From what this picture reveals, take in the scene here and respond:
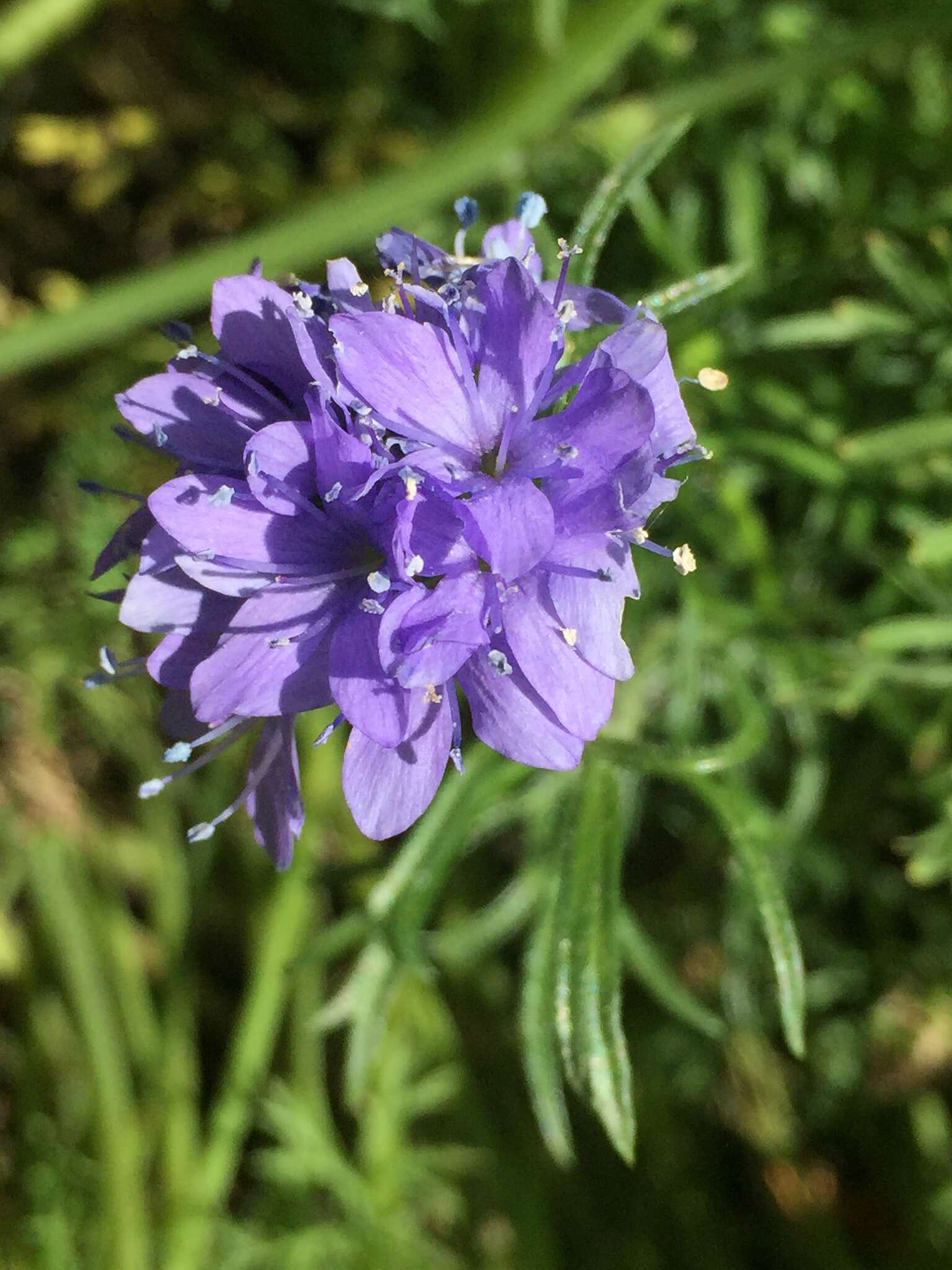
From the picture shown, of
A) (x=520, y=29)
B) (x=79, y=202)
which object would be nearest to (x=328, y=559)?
(x=520, y=29)

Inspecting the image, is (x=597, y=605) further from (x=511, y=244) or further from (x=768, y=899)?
(x=768, y=899)

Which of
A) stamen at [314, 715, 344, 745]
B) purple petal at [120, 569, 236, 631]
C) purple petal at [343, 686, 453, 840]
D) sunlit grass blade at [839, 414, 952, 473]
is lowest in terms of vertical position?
purple petal at [343, 686, 453, 840]

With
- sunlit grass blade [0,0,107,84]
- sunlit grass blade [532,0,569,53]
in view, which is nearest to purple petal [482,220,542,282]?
sunlit grass blade [532,0,569,53]

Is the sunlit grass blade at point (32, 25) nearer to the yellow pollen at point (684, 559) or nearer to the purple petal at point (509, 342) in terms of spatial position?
the purple petal at point (509, 342)

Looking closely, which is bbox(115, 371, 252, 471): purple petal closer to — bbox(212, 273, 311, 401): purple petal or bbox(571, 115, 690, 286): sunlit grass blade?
Result: bbox(212, 273, 311, 401): purple petal

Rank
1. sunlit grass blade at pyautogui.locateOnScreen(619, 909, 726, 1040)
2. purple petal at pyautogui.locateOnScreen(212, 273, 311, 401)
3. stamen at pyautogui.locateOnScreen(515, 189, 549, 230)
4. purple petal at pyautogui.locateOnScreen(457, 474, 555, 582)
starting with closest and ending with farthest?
purple petal at pyautogui.locateOnScreen(457, 474, 555, 582) → purple petal at pyautogui.locateOnScreen(212, 273, 311, 401) → stamen at pyautogui.locateOnScreen(515, 189, 549, 230) → sunlit grass blade at pyautogui.locateOnScreen(619, 909, 726, 1040)

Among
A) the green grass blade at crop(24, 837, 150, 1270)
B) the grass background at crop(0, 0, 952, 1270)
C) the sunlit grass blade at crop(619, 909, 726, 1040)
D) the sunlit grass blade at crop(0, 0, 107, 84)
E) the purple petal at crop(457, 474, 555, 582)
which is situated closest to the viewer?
the purple petal at crop(457, 474, 555, 582)

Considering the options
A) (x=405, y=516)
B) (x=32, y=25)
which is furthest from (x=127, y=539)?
(x=32, y=25)
